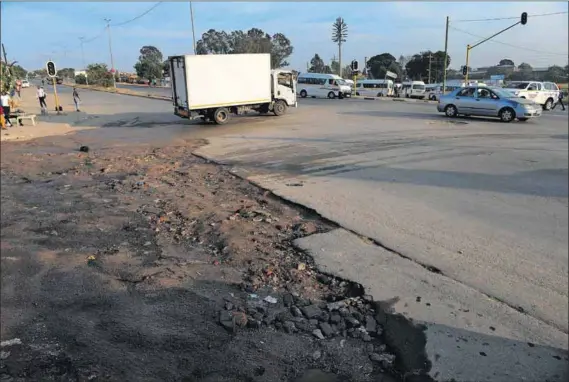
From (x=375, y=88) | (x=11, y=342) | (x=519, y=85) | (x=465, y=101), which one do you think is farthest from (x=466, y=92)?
(x=375, y=88)

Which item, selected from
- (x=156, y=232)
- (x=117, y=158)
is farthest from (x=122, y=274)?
(x=117, y=158)

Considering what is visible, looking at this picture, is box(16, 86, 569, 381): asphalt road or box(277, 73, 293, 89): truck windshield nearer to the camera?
box(16, 86, 569, 381): asphalt road

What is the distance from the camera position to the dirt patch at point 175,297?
296 centimetres

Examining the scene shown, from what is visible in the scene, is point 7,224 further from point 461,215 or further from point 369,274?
point 461,215

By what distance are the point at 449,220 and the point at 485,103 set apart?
51.1ft

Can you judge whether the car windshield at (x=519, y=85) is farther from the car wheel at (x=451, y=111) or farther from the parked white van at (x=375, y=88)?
the parked white van at (x=375, y=88)

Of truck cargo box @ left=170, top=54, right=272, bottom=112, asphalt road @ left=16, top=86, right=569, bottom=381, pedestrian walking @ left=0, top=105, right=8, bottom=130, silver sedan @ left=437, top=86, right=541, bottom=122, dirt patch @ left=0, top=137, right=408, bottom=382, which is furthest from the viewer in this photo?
pedestrian walking @ left=0, top=105, right=8, bottom=130

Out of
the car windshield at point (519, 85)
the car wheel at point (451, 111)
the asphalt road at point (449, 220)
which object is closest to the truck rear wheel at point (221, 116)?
the asphalt road at point (449, 220)

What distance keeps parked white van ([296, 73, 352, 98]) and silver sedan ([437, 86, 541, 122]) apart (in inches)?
731

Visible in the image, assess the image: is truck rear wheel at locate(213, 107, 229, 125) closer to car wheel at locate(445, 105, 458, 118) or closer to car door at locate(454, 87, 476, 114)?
car wheel at locate(445, 105, 458, 118)

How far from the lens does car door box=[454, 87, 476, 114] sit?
20.0 metres

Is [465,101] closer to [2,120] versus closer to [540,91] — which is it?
[540,91]

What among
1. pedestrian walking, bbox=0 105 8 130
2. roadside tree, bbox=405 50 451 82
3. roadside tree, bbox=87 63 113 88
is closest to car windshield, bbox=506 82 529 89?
pedestrian walking, bbox=0 105 8 130

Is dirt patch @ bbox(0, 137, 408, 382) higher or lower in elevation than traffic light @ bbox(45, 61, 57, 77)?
lower
